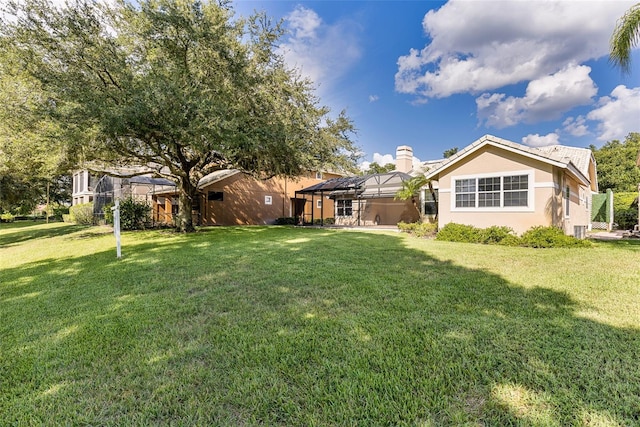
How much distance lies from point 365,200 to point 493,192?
37.2ft

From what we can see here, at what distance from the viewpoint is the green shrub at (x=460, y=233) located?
37.5 feet

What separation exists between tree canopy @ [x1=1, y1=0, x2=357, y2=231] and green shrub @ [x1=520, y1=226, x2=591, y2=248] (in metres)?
9.47

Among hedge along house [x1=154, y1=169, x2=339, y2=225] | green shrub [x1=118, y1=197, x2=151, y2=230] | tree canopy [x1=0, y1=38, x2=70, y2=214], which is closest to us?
tree canopy [x1=0, y1=38, x2=70, y2=214]

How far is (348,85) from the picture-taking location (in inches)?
711

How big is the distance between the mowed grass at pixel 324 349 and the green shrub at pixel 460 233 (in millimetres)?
5349

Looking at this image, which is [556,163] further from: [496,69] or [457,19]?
[496,69]

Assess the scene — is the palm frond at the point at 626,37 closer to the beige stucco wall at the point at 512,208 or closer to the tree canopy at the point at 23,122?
the beige stucco wall at the point at 512,208

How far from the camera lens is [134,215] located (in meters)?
17.9

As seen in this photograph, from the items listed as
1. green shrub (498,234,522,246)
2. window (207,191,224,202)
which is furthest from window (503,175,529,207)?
window (207,191,224,202)

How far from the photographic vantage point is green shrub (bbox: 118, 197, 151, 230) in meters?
17.5

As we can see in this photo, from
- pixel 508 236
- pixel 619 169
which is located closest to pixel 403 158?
pixel 508 236

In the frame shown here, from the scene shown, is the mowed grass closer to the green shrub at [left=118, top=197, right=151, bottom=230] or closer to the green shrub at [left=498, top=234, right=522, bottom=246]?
the green shrub at [left=498, top=234, right=522, bottom=246]

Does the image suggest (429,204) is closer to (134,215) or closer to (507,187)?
(507,187)

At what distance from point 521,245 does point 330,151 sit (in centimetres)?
908
